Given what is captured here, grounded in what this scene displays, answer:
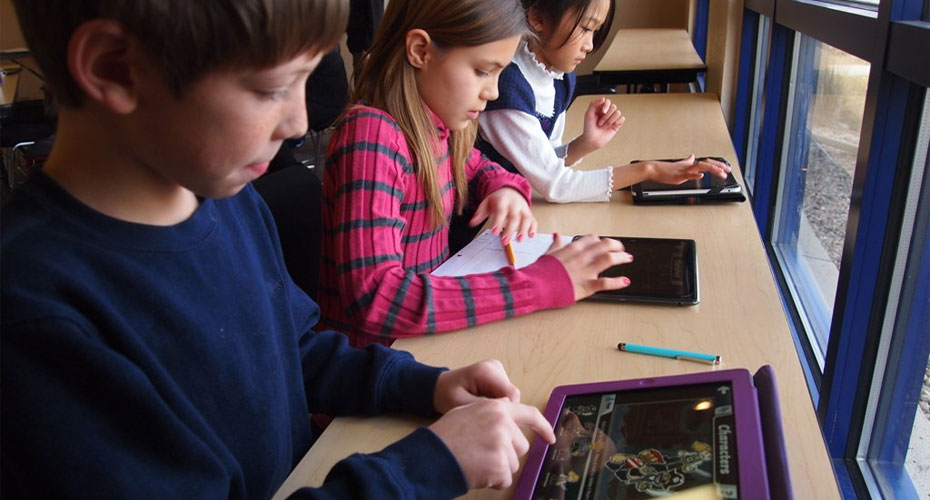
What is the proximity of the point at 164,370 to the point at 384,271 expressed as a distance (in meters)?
0.45

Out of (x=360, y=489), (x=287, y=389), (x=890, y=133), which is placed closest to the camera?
(x=360, y=489)

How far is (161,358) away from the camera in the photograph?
0.64 metres

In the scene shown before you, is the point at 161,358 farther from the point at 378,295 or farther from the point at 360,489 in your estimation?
the point at 378,295

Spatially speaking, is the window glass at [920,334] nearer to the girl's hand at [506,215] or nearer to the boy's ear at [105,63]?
the girl's hand at [506,215]

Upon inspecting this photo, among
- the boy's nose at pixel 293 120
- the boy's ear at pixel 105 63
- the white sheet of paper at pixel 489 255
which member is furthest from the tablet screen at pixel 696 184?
the boy's ear at pixel 105 63

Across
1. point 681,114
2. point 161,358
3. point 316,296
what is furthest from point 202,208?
point 681,114

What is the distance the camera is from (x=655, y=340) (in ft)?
3.06

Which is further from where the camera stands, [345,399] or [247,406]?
[345,399]

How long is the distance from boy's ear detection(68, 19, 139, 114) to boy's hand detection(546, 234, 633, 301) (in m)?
0.66

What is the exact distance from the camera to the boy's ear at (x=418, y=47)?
120 cm

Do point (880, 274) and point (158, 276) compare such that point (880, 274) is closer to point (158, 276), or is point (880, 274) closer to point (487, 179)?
point (487, 179)

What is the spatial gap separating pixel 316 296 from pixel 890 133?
0.98 metres

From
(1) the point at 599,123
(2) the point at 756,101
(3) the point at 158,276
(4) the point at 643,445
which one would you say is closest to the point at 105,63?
(3) the point at 158,276

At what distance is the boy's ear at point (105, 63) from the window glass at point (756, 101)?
2611 mm
